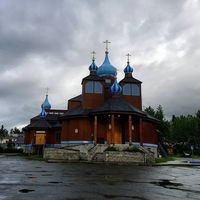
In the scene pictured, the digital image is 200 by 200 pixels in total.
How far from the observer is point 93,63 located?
41688mm

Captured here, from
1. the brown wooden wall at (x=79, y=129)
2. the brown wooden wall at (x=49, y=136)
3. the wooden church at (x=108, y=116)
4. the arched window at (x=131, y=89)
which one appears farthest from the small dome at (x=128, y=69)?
the brown wooden wall at (x=49, y=136)

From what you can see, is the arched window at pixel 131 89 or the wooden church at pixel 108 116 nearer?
the wooden church at pixel 108 116

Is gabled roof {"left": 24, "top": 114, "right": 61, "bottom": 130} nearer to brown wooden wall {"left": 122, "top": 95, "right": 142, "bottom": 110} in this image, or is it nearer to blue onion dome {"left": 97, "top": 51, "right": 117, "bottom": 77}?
blue onion dome {"left": 97, "top": 51, "right": 117, "bottom": 77}

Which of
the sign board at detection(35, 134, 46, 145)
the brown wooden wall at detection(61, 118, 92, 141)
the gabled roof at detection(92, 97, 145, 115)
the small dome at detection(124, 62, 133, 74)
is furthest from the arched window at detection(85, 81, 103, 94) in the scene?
the sign board at detection(35, 134, 46, 145)

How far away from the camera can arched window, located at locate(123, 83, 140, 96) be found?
38425 mm

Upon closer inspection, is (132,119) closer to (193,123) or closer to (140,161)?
(140,161)

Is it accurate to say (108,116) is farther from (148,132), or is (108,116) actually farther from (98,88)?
(148,132)

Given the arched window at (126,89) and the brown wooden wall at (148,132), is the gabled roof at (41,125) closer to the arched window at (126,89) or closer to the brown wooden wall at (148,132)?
the arched window at (126,89)

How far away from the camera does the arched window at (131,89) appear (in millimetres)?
38425

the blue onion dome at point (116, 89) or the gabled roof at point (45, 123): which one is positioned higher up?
the blue onion dome at point (116, 89)

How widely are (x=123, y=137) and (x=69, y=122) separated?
7.07 meters

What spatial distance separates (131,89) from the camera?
1517 inches

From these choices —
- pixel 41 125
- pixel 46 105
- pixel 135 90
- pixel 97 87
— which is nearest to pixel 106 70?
pixel 135 90

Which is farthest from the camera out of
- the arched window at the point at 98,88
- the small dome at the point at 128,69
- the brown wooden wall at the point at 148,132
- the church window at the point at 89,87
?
the small dome at the point at 128,69
